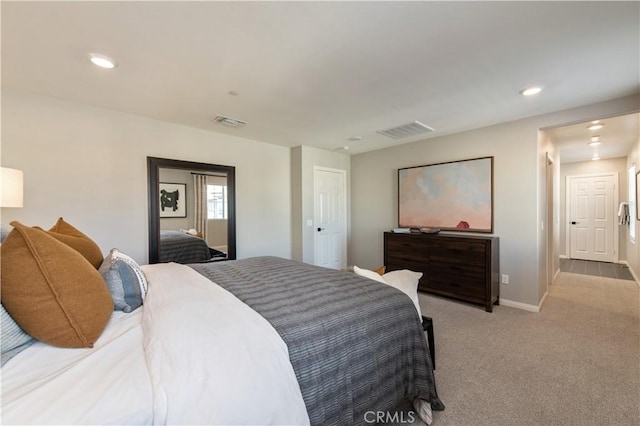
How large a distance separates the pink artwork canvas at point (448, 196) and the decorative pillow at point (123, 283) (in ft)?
12.6

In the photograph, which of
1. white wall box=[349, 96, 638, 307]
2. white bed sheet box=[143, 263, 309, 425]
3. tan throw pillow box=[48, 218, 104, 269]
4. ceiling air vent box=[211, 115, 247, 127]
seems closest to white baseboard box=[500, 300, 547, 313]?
white wall box=[349, 96, 638, 307]

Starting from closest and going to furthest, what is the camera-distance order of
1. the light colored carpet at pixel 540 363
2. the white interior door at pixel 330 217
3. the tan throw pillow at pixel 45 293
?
the tan throw pillow at pixel 45 293 → the light colored carpet at pixel 540 363 → the white interior door at pixel 330 217

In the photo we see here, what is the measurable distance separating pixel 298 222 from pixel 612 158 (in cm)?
699

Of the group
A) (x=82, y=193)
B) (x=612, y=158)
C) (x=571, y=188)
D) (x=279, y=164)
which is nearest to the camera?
(x=82, y=193)

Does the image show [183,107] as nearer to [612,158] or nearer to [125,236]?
[125,236]

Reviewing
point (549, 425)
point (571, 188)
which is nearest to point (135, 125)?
point (549, 425)

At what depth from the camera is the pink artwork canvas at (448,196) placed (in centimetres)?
370

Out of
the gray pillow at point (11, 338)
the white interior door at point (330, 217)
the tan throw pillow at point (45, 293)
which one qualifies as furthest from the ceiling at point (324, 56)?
the white interior door at point (330, 217)

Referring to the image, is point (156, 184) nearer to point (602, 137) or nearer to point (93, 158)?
point (93, 158)

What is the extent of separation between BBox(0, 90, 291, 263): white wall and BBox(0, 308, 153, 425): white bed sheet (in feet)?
7.81

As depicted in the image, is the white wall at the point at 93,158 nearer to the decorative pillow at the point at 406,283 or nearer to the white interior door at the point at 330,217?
the white interior door at the point at 330,217

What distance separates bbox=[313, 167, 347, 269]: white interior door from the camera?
191 inches

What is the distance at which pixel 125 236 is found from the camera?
309cm

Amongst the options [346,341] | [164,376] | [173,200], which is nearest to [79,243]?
[164,376]
